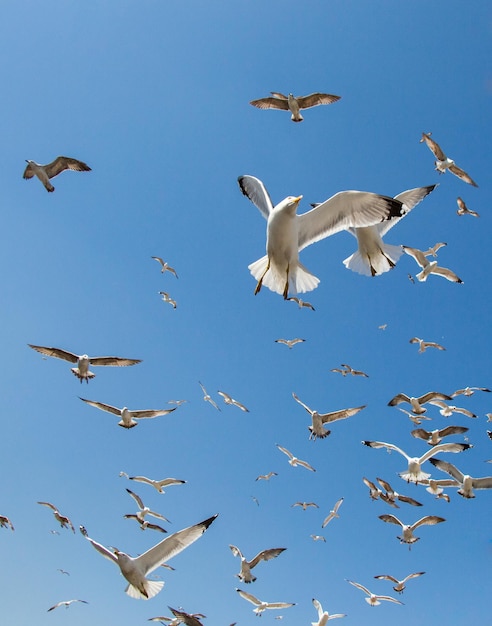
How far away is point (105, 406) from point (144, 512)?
4397 millimetres

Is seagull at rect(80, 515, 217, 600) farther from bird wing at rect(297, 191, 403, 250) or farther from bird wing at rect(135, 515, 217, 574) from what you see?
bird wing at rect(297, 191, 403, 250)

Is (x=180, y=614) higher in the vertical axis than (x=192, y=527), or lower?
lower

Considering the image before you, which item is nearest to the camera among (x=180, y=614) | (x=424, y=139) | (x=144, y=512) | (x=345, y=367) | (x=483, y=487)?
(x=180, y=614)

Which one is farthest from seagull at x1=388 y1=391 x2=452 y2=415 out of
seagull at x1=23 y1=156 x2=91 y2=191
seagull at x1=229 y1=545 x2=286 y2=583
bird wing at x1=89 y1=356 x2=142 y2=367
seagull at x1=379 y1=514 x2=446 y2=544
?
seagull at x1=23 y1=156 x2=91 y2=191

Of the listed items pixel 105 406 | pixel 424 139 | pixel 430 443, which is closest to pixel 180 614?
pixel 105 406

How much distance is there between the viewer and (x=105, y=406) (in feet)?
49.6

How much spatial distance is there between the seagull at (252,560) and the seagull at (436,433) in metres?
4.59

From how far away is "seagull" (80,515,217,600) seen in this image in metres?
10.4

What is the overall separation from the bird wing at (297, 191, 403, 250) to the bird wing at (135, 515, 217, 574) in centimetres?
502

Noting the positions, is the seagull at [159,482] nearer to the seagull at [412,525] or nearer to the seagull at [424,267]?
the seagull at [412,525]

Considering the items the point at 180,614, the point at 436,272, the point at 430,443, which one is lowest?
the point at 180,614

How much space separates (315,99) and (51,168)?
6.32 metres

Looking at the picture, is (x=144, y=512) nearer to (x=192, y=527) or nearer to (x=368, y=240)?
(x=192, y=527)

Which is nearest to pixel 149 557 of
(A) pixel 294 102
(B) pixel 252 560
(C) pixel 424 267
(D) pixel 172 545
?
(D) pixel 172 545
